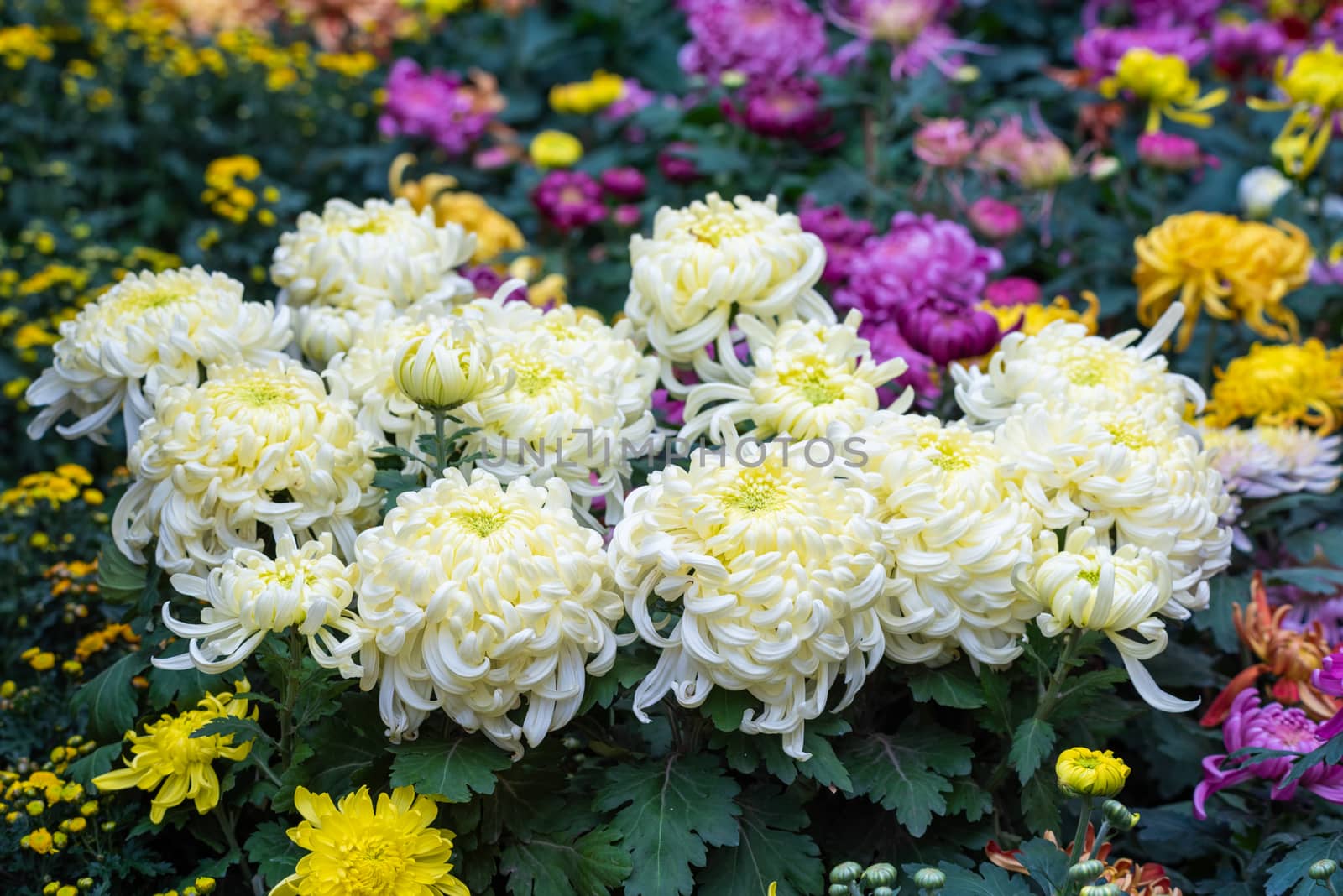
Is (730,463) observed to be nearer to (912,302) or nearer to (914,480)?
(914,480)

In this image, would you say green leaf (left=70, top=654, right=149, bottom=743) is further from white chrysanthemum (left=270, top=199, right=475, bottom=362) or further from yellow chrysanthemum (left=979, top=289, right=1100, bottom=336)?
yellow chrysanthemum (left=979, top=289, right=1100, bottom=336)

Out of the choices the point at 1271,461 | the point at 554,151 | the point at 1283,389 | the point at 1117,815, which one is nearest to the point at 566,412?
the point at 1117,815

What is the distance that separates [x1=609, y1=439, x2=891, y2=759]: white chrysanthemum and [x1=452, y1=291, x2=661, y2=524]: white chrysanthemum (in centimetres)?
15

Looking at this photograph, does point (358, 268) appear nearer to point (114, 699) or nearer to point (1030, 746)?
point (114, 699)

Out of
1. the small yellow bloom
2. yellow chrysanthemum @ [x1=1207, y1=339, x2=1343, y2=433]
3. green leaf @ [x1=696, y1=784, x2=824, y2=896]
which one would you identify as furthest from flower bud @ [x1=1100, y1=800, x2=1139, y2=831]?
the small yellow bloom

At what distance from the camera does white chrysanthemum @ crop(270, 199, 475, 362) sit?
5.48 feet

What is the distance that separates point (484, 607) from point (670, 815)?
313 millimetres

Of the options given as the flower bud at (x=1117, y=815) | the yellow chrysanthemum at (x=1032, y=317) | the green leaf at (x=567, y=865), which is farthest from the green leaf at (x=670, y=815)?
the yellow chrysanthemum at (x=1032, y=317)

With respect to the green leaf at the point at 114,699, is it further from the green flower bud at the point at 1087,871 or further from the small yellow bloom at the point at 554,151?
the small yellow bloom at the point at 554,151

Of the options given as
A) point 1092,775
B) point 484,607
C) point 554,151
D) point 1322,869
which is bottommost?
point 554,151

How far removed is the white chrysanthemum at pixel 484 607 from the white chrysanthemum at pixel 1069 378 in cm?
60

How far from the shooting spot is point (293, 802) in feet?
4.25

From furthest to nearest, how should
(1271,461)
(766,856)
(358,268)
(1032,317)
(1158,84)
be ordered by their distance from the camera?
(1158,84)
(1032,317)
(1271,461)
(358,268)
(766,856)

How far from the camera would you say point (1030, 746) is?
1279 mm
